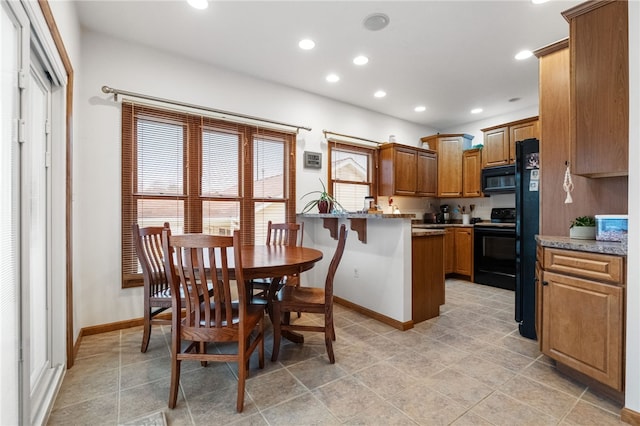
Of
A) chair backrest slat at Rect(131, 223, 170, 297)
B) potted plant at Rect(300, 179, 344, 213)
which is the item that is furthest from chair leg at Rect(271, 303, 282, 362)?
potted plant at Rect(300, 179, 344, 213)

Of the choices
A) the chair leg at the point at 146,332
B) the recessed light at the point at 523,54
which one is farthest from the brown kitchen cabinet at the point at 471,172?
the chair leg at the point at 146,332

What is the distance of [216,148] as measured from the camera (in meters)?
3.43

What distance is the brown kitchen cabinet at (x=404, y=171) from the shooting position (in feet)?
15.7

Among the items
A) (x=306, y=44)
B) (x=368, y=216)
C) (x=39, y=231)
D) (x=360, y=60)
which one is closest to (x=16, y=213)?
(x=39, y=231)

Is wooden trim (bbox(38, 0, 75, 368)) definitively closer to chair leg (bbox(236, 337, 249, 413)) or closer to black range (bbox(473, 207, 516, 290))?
chair leg (bbox(236, 337, 249, 413))

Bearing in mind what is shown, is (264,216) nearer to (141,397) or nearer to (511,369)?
(141,397)

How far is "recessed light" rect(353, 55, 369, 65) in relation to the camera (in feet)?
10.5

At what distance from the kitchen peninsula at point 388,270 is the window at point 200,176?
35.1 inches

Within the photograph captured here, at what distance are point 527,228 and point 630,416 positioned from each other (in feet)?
5.01

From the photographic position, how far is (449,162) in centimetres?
533

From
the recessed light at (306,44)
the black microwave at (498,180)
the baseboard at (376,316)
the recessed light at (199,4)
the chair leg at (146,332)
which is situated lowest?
the baseboard at (376,316)

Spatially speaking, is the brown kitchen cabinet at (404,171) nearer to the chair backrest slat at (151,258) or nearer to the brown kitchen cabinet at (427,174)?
the brown kitchen cabinet at (427,174)

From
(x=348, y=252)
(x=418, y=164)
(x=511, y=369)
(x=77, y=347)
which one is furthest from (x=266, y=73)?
(x=511, y=369)

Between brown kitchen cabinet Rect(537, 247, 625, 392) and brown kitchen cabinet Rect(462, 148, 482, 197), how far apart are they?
3.18 m
